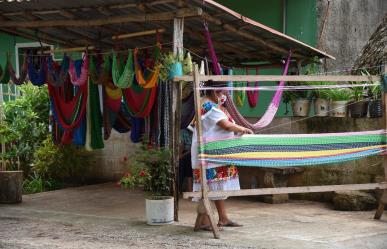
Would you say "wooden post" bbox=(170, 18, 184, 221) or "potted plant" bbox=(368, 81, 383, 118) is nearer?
"wooden post" bbox=(170, 18, 184, 221)

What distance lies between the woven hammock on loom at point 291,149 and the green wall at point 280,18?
344 cm

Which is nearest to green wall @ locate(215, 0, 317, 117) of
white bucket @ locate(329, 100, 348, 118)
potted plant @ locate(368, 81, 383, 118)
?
white bucket @ locate(329, 100, 348, 118)

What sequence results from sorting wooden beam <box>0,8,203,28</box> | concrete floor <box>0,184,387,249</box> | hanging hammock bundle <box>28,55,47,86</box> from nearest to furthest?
concrete floor <box>0,184,387,249</box> → wooden beam <box>0,8,203,28</box> → hanging hammock bundle <box>28,55,47,86</box>

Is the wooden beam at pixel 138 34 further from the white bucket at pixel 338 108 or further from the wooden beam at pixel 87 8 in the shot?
the white bucket at pixel 338 108

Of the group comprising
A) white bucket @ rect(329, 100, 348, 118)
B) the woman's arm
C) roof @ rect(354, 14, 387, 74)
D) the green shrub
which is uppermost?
roof @ rect(354, 14, 387, 74)

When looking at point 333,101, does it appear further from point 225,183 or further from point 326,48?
point 225,183

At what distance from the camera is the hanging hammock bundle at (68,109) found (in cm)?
835

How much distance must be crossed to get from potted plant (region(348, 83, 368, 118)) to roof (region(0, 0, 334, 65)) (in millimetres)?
1355

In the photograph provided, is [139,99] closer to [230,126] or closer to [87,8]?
[87,8]

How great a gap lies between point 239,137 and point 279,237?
1.19m

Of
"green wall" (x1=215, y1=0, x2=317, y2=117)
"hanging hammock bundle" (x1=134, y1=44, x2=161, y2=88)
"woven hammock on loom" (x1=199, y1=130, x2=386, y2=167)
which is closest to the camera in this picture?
"woven hammock on loom" (x1=199, y1=130, x2=386, y2=167)

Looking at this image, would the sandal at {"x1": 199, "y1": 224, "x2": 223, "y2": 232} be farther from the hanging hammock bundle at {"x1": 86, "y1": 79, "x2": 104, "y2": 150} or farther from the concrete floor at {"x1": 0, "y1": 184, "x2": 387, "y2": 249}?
the hanging hammock bundle at {"x1": 86, "y1": 79, "x2": 104, "y2": 150}

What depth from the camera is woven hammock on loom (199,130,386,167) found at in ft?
19.9

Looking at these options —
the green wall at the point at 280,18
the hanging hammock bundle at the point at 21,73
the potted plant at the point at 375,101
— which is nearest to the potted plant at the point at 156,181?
the hanging hammock bundle at the point at 21,73
